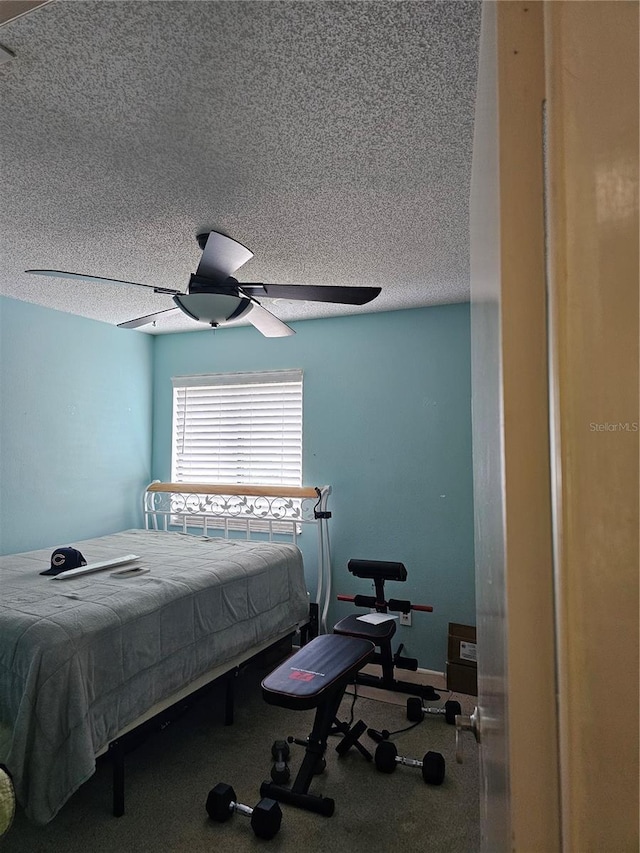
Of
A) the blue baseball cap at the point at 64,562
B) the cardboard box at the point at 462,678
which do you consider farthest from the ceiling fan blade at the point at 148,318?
the cardboard box at the point at 462,678

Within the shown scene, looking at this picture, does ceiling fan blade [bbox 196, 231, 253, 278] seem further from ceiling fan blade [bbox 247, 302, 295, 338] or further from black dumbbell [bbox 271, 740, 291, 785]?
black dumbbell [bbox 271, 740, 291, 785]

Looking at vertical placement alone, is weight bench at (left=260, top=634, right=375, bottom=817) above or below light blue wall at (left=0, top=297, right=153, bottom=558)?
below

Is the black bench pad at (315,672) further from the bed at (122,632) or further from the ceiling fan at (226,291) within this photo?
the ceiling fan at (226,291)

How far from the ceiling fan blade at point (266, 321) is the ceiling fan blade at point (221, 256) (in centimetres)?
41

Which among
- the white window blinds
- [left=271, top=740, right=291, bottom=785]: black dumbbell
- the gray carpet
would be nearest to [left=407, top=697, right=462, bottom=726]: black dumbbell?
the gray carpet

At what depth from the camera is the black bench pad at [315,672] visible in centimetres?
199

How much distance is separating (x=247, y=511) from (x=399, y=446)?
1340mm

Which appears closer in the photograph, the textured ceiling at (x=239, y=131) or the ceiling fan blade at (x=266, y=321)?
the textured ceiling at (x=239, y=131)

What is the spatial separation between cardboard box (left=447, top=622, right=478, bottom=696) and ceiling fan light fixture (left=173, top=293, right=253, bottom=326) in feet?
7.69

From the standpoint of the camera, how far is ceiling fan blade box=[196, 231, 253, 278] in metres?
1.86

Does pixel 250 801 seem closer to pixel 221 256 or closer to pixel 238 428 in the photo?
pixel 221 256

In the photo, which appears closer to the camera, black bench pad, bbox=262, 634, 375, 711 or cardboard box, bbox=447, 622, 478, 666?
black bench pad, bbox=262, 634, 375, 711

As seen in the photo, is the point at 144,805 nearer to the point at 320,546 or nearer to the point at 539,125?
the point at 320,546

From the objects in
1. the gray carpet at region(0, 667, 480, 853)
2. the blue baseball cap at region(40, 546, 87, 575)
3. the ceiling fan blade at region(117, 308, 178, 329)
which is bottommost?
the gray carpet at region(0, 667, 480, 853)
